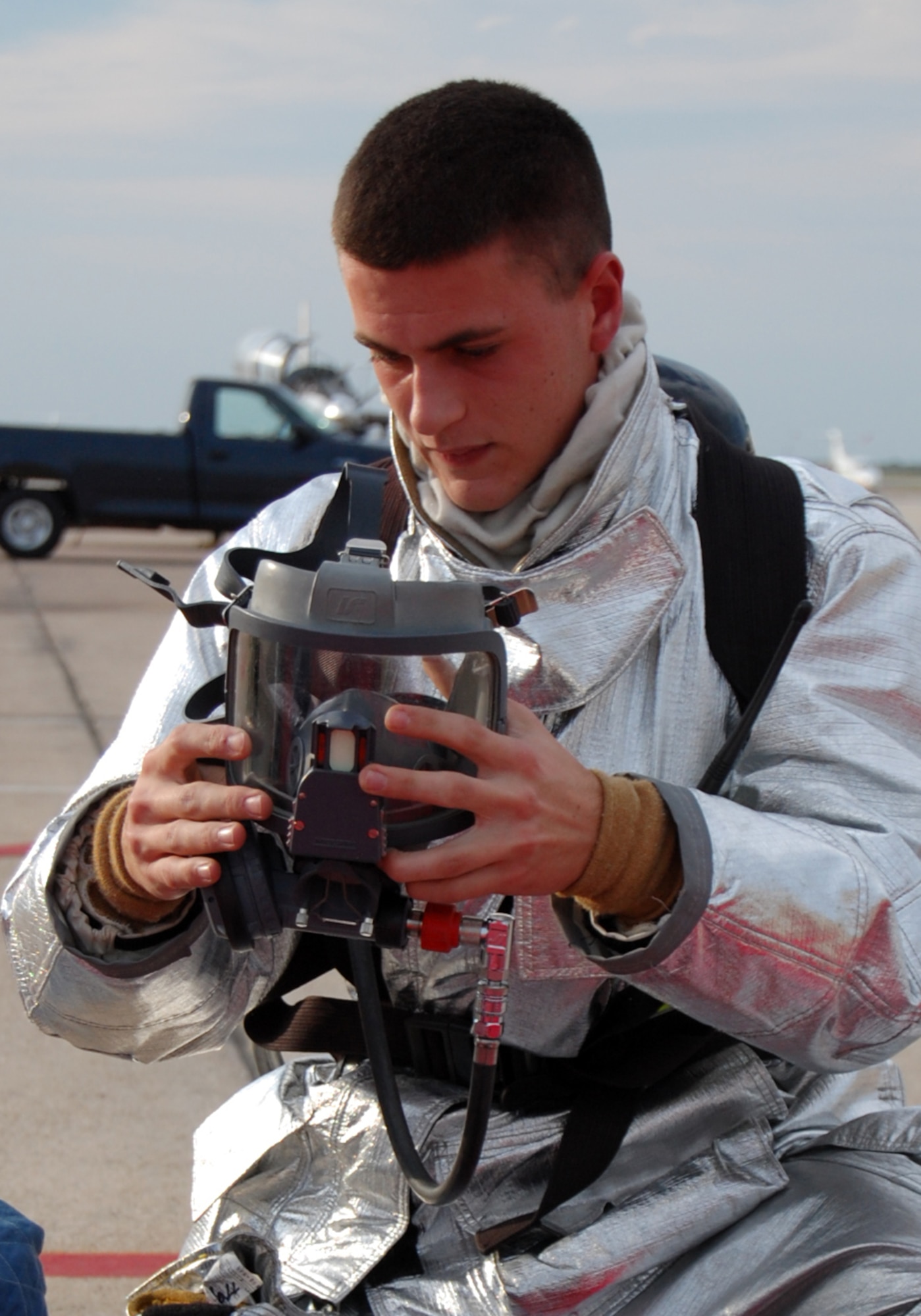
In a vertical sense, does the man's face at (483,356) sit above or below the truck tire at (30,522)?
above

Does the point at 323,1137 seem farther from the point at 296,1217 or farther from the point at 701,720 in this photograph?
the point at 701,720

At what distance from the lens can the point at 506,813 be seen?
1312 mm

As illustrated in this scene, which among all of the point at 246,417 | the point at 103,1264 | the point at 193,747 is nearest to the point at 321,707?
the point at 193,747

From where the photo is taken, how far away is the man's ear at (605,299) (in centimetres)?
170

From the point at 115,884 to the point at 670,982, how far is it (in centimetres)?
54

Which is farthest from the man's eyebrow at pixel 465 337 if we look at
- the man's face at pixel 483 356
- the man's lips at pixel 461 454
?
the man's lips at pixel 461 454

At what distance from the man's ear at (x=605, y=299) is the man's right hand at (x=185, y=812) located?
Answer: 651 millimetres

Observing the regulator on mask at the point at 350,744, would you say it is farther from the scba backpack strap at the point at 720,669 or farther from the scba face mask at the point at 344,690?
the scba backpack strap at the point at 720,669

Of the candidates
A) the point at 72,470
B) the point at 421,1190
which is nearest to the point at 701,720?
the point at 421,1190

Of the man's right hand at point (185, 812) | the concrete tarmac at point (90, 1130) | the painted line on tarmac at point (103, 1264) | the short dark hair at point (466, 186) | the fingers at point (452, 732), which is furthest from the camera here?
the concrete tarmac at point (90, 1130)

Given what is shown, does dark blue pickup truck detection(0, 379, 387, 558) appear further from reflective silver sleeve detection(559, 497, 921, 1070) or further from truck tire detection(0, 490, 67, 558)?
reflective silver sleeve detection(559, 497, 921, 1070)

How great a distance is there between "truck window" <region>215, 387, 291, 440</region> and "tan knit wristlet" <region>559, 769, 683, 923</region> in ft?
41.2

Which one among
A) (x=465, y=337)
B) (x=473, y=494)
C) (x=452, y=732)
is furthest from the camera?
(x=473, y=494)

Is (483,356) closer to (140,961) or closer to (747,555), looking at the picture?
(747,555)
